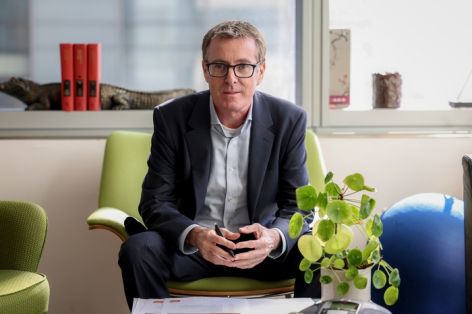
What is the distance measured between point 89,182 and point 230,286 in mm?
1283

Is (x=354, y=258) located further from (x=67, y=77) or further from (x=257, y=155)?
(x=67, y=77)

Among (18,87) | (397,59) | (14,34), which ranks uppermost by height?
(14,34)

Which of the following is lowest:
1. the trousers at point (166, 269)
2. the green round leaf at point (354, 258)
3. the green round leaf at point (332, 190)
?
the trousers at point (166, 269)

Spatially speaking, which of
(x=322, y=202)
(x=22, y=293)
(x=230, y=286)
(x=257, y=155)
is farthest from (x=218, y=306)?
(x=257, y=155)

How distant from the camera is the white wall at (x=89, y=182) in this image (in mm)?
3947

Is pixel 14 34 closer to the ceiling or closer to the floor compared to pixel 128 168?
closer to the ceiling

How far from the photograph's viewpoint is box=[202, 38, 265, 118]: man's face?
9.95ft

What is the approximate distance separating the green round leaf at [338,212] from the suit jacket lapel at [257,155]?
1.10m

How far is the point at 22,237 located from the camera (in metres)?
3.10

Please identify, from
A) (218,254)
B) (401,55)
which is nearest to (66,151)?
(218,254)

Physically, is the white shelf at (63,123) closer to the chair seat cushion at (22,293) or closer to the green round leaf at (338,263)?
the chair seat cushion at (22,293)

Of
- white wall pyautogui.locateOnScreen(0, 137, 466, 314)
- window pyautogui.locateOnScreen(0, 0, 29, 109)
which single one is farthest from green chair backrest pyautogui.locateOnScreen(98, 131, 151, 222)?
window pyautogui.locateOnScreen(0, 0, 29, 109)

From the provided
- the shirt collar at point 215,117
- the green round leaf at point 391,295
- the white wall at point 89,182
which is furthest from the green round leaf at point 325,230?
the white wall at point 89,182

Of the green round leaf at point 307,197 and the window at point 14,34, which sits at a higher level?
the window at point 14,34
